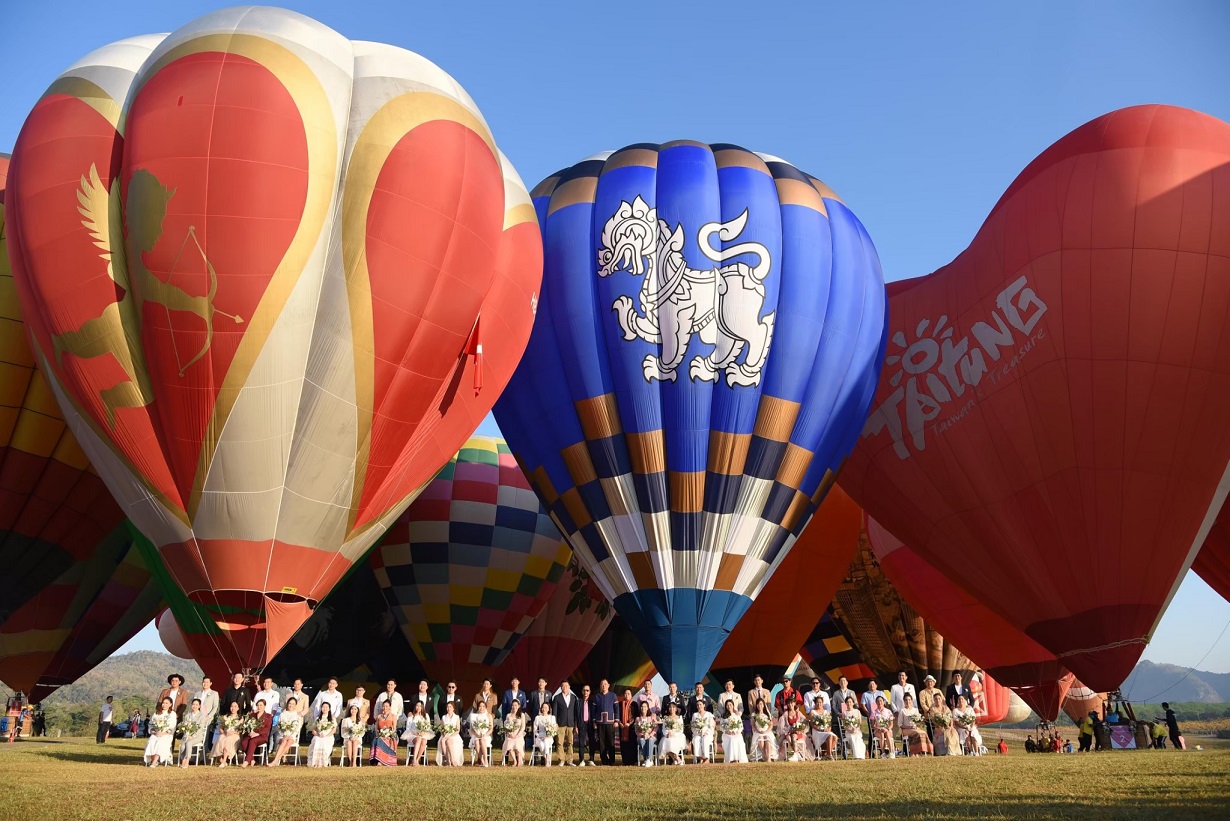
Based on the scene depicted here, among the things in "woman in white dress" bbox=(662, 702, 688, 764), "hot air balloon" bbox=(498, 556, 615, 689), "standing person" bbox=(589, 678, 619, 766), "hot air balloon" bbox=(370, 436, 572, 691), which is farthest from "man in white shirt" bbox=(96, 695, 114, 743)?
"woman in white dress" bbox=(662, 702, 688, 764)

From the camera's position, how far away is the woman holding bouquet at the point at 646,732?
12164 millimetres

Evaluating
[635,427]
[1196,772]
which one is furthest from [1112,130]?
[1196,772]

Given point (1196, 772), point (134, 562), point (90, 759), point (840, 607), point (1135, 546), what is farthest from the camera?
point (840, 607)

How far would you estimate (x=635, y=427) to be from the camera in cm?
1509

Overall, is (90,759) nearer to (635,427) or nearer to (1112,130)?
(635,427)

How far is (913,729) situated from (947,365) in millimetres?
6530

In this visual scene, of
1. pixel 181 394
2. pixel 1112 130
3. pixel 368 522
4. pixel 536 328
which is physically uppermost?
pixel 1112 130

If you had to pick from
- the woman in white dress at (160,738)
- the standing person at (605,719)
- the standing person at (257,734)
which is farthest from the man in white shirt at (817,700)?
the woman in white dress at (160,738)

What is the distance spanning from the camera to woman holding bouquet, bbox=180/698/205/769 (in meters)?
11.1

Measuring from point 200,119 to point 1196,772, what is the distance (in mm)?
12163

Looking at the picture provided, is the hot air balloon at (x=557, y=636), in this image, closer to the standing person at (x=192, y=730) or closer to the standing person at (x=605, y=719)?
the standing person at (x=605, y=719)

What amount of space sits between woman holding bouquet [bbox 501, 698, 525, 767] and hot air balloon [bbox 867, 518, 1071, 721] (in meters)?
10.3

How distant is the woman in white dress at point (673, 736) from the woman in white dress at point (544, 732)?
1.40 m

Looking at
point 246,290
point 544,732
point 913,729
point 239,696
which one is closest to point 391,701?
point 239,696
